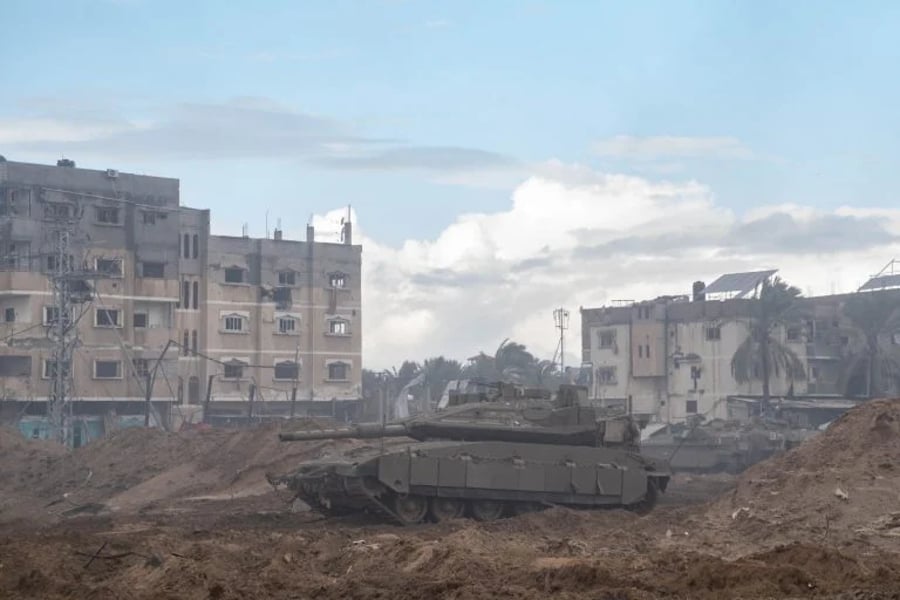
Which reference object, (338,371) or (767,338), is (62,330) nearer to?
(338,371)

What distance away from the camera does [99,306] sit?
225 feet

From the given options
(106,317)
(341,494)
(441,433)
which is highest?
(106,317)

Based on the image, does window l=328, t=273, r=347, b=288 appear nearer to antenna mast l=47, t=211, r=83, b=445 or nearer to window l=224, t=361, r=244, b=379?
window l=224, t=361, r=244, b=379

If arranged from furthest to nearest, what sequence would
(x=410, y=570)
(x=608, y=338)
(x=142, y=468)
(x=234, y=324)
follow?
(x=608, y=338), (x=234, y=324), (x=142, y=468), (x=410, y=570)

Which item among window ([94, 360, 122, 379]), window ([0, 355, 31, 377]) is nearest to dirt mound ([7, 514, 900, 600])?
window ([0, 355, 31, 377])

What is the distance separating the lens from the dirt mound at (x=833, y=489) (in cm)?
2175

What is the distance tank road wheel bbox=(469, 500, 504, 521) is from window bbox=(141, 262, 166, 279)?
4691 centimetres

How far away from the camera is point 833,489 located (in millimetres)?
23281

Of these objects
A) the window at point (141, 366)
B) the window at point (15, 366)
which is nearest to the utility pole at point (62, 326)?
the window at point (15, 366)

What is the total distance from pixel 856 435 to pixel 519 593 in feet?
41.5

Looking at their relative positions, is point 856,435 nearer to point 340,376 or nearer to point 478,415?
point 478,415

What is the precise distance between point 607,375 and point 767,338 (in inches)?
533

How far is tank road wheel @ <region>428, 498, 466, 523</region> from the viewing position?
87.4ft

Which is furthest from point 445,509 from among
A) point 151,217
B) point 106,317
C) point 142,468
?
point 151,217
